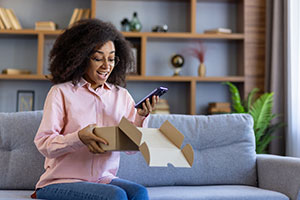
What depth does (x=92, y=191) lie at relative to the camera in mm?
1502

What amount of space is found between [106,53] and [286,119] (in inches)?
99.8

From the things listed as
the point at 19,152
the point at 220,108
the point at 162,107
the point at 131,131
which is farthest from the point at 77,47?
the point at 220,108

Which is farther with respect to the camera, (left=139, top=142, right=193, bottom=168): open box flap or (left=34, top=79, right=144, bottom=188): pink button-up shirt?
(left=34, top=79, right=144, bottom=188): pink button-up shirt

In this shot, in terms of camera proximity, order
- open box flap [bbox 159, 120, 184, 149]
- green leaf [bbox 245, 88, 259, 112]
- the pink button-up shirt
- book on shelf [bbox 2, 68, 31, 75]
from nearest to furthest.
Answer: open box flap [bbox 159, 120, 184, 149] → the pink button-up shirt → green leaf [bbox 245, 88, 259, 112] → book on shelf [bbox 2, 68, 31, 75]

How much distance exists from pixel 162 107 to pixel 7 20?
5.66 feet

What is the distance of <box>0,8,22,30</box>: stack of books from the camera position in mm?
3986

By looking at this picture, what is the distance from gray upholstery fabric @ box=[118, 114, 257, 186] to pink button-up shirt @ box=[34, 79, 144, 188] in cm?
43

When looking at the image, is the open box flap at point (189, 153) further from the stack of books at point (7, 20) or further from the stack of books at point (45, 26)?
the stack of books at point (7, 20)

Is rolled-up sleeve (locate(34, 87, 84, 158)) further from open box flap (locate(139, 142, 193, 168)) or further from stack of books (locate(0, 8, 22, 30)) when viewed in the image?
stack of books (locate(0, 8, 22, 30))

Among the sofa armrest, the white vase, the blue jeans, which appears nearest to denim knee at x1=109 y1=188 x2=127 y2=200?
the blue jeans

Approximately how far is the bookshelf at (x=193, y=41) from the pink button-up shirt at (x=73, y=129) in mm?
2167

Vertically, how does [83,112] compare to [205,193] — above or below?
above

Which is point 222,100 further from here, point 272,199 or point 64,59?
point 64,59

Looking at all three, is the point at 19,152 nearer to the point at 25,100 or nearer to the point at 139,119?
the point at 139,119
